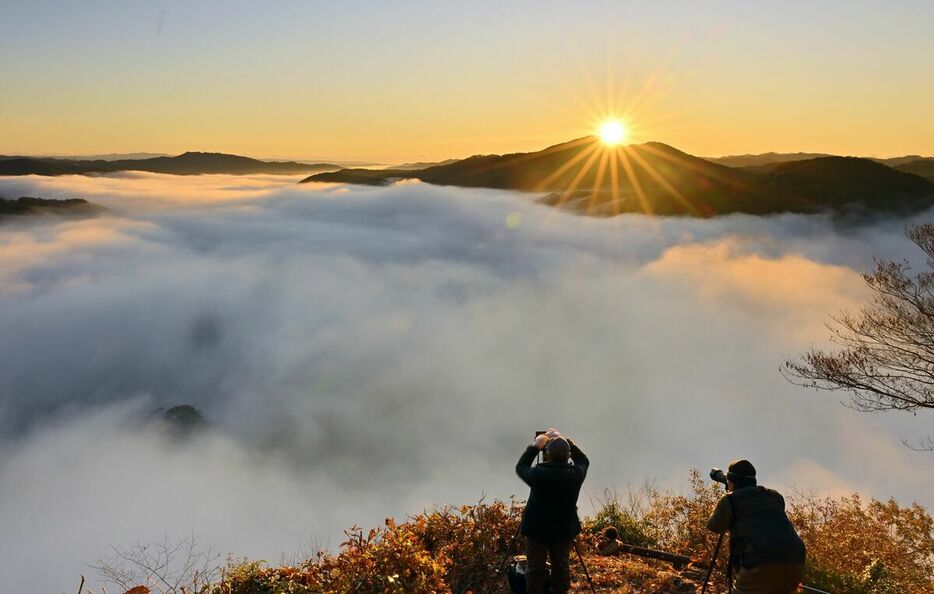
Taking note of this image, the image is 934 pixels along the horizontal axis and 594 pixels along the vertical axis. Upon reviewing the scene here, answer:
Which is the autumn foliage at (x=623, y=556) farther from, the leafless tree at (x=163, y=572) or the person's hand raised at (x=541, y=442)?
the person's hand raised at (x=541, y=442)

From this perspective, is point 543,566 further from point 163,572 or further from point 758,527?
point 163,572

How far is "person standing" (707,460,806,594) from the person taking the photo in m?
5.46

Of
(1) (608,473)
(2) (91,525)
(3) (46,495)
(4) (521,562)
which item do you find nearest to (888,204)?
(1) (608,473)

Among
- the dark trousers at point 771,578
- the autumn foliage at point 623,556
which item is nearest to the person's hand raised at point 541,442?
the autumn foliage at point 623,556

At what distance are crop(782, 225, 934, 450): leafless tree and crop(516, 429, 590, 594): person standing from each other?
13278mm

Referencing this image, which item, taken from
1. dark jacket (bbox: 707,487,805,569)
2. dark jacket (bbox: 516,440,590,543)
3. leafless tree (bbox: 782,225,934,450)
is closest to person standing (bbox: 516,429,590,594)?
dark jacket (bbox: 516,440,590,543)

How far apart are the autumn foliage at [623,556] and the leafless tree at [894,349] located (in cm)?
392

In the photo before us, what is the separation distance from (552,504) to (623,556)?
450 centimetres

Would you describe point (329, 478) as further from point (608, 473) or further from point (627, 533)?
point (627, 533)

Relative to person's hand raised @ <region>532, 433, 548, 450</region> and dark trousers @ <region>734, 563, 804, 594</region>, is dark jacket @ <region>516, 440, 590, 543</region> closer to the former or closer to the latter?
person's hand raised @ <region>532, 433, 548, 450</region>

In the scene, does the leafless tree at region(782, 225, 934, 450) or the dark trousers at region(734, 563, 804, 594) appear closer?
the dark trousers at region(734, 563, 804, 594)

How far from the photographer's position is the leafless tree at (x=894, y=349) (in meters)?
15.4

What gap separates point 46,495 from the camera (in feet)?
572

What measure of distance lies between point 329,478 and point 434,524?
630ft
